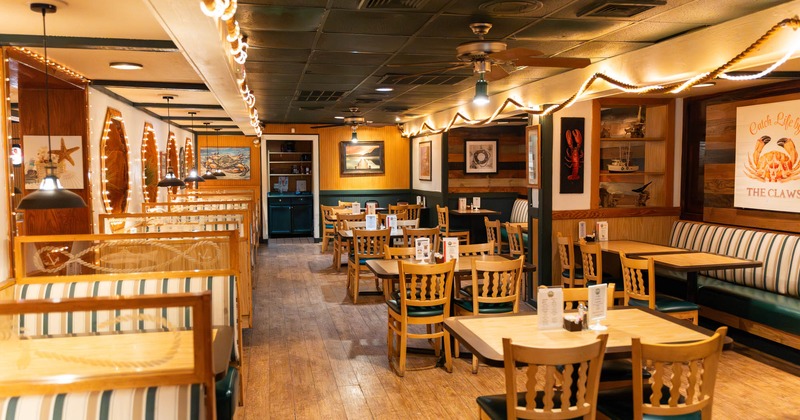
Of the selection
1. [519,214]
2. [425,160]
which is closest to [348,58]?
[519,214]

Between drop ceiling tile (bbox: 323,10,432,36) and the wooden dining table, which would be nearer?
the wooden dining table

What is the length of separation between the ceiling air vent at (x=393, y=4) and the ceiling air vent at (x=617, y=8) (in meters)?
1.16

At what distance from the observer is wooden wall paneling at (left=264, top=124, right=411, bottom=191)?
574 inches

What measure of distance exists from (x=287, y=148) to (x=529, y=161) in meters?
9.31

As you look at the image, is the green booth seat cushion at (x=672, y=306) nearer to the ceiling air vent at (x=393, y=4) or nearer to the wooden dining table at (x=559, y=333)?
the wooden dining table at (x=559, y=333)

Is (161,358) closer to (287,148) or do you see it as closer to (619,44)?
(619,44)

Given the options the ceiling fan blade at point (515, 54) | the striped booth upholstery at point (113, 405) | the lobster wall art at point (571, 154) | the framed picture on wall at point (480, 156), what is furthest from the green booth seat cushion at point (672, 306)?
the framed picture on wall at point (480, 156)

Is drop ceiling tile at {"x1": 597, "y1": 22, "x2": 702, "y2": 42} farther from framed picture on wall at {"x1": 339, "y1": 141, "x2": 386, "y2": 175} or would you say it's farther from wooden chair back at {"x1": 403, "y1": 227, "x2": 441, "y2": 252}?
framed picture on wall at {"x1": 339, "y1": 141, "x2": 386, "y2": 175}

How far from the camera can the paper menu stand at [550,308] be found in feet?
11.5

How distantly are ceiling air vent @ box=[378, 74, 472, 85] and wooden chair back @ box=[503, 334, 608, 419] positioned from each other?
4.75 m

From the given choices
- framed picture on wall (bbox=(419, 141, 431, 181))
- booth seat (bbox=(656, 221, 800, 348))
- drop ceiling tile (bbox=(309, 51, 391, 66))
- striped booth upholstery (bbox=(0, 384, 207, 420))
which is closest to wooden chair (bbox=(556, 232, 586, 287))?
booth seat (bbox=(656, 221, 800, 348))

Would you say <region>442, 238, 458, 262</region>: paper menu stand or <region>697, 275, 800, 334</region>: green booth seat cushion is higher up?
<region>442, 238, 458, 262</region>: paper menu stand

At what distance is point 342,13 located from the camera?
4.33 metres

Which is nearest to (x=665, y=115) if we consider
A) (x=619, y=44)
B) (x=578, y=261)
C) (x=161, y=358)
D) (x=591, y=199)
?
(x=591, y=199)
